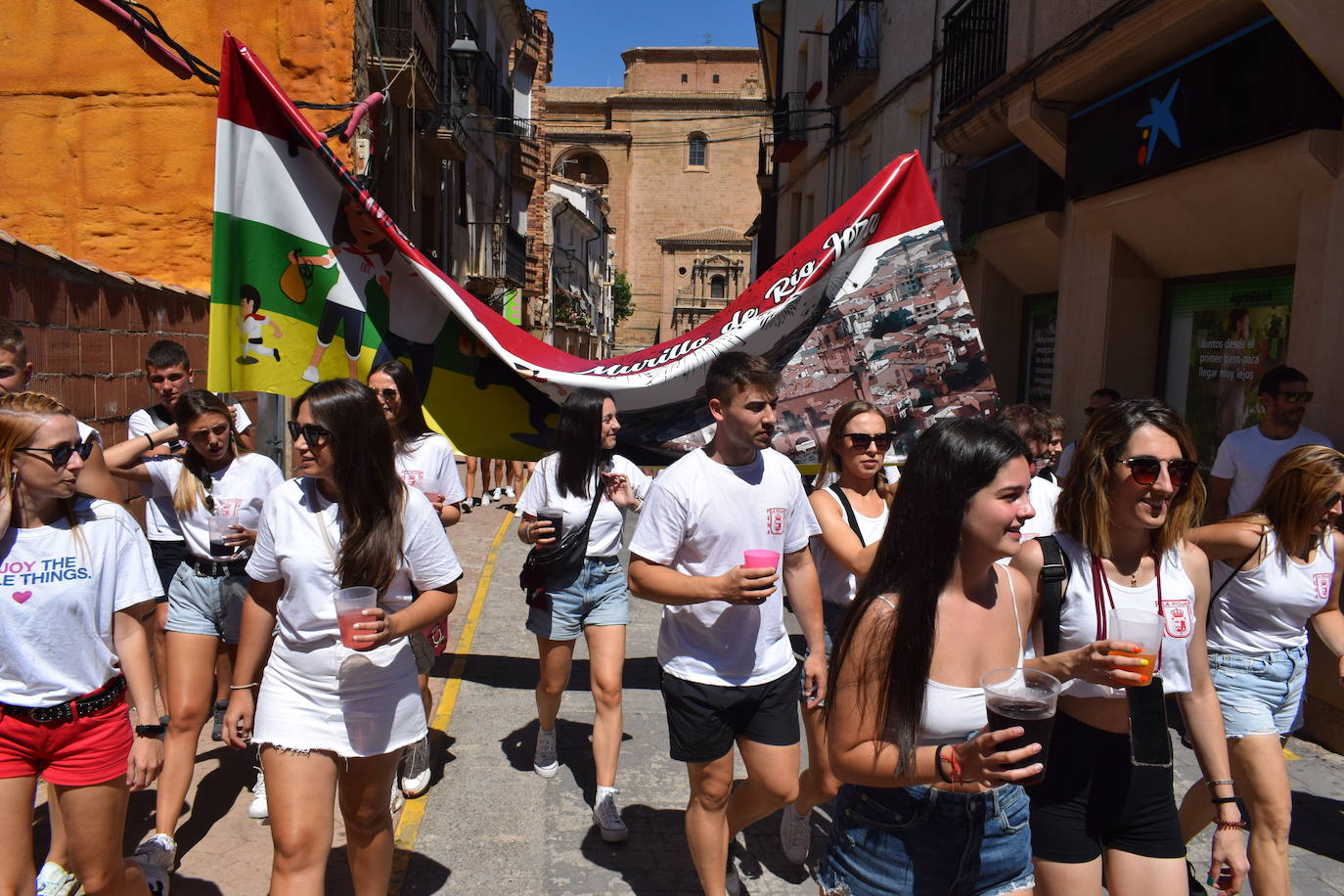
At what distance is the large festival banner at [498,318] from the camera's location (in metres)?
5.01

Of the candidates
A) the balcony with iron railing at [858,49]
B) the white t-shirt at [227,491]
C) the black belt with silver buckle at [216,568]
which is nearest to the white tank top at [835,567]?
the white t-shirt at [227,491]

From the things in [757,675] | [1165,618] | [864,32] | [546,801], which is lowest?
[546,801]

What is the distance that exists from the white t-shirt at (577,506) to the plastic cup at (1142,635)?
2.86 meters

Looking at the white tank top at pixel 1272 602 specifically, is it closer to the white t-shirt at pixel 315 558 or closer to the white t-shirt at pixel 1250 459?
the white t-shirt at pixel 1250 459

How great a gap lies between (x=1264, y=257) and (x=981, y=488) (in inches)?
278

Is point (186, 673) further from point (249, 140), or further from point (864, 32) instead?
point (864, 32)

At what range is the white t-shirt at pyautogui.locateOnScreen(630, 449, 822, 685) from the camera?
373 centimetres

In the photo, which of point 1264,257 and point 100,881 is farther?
point 1264,257

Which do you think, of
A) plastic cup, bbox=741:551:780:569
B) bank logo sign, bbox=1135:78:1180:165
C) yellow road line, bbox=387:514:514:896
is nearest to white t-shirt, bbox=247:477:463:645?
plastic cup, bbox=741:551:780:569

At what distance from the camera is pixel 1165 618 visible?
3.01 meters

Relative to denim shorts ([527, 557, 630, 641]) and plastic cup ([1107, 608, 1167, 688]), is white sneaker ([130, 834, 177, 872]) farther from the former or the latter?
plastic cup ([1107, 608, 1167, 688])

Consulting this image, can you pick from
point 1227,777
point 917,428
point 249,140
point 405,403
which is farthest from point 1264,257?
point 249,140

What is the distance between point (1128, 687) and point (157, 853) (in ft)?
11.7

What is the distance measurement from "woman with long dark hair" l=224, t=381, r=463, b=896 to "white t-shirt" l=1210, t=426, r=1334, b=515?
196 inches
